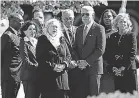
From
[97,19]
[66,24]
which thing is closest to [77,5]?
[97,19]

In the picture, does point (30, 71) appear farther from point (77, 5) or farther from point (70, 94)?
point (77, 5)

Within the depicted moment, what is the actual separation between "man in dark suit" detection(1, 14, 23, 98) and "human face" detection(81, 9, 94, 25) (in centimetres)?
75

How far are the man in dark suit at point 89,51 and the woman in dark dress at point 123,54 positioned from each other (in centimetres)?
17

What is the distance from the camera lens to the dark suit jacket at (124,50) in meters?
3.85

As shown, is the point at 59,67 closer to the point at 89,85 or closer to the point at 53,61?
the point at 53,61

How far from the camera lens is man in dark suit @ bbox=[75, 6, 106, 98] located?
387 centimetres

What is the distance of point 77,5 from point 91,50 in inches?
48.5

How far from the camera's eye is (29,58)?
3877 millimetres

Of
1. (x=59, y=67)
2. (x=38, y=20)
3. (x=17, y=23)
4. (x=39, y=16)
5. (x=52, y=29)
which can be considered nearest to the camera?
(x=52, y=29)

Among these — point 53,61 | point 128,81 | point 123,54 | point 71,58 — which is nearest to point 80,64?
point 71,58

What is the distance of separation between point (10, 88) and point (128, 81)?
140cm

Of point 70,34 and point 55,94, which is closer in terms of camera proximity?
point 55,94

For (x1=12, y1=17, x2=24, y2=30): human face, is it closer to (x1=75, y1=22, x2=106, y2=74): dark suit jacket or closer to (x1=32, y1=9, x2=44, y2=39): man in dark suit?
(x1=32, y1=9, x2=44, y2=39): man in dark suit

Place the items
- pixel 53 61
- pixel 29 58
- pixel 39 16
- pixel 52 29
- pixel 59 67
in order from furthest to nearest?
pixel 39 16 → pixel 29 58 → pixel 59 67 → pixel 53 61 → pixel 52 29
